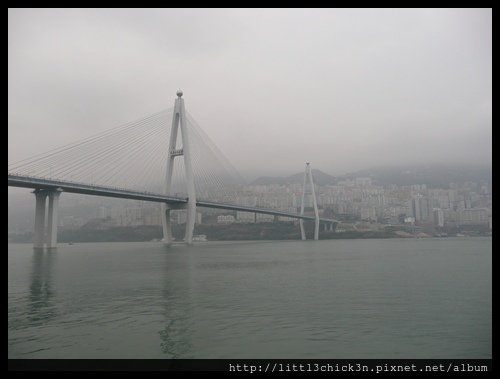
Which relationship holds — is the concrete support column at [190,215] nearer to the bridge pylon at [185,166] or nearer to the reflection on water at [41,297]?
the bridge pylon at [185,166]

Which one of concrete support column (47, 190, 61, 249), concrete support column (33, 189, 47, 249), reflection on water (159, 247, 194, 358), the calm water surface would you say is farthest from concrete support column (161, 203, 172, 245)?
the calm water surface

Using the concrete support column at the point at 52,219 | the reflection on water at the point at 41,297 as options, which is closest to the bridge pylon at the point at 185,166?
the concrete support column at the point at 52,219

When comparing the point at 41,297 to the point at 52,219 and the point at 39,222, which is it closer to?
the point at 52,219

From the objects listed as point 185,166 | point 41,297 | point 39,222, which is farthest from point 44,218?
point 41,297

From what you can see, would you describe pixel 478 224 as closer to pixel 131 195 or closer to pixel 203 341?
pixel 131 195

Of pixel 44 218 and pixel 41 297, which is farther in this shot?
pixel 44 218

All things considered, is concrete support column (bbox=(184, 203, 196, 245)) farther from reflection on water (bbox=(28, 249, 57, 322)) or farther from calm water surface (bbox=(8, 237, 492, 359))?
calm water surface (bbox=(8, 237, 492, 359))

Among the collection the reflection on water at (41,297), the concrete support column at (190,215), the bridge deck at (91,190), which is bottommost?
the reflection on water at (41,297)
